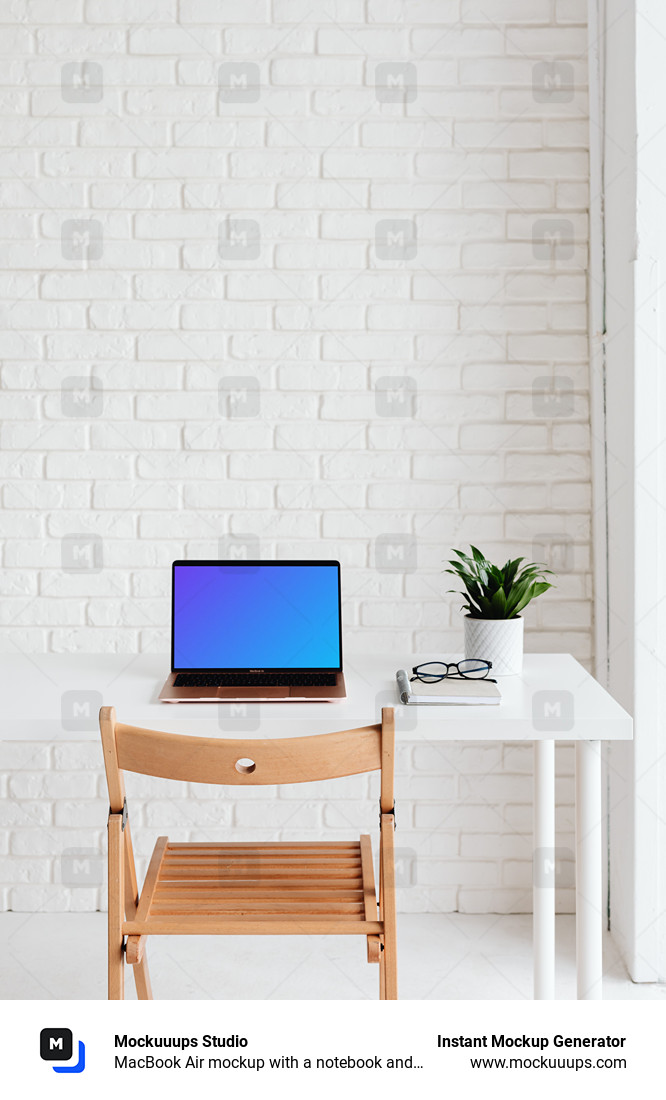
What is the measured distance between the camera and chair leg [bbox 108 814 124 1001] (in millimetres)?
1463

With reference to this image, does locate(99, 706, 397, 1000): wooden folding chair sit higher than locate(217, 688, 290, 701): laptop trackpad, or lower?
lower

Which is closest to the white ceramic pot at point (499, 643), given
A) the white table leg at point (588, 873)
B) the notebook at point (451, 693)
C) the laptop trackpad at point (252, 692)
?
the notebook at point (451, 693)

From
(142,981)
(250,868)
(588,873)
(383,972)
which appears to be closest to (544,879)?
(588,873)

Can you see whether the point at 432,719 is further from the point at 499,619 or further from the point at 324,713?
the point at 499,619

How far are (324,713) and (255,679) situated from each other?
233 millimetres

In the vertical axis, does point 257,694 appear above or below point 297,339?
below

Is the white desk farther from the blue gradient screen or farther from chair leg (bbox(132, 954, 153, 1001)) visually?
chair leg (bbox(132, 954, 153, 1001))
